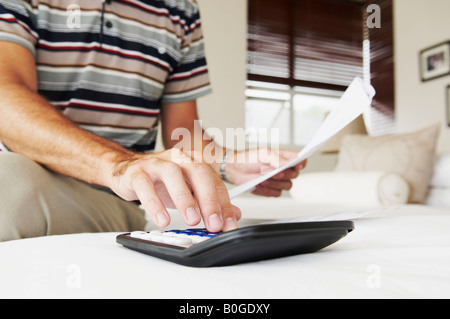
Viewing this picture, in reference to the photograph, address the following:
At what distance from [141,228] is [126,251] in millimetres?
411

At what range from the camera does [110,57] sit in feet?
2.98

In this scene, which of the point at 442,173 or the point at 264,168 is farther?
the point at 442,173

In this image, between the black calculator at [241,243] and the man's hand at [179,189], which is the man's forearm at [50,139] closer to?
the man's hand at [179,189]

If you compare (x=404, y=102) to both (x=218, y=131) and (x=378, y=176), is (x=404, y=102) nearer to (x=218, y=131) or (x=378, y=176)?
(x=218, y=131)

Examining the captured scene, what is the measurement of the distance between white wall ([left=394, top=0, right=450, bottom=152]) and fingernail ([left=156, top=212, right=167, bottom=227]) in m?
2.85

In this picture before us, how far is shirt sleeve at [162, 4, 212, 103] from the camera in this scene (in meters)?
1.09

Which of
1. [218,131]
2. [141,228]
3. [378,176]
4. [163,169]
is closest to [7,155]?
[163,169]

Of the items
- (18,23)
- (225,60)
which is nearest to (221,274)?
(18,23)

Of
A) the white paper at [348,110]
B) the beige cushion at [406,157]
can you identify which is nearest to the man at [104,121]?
the white paper at [348,110]

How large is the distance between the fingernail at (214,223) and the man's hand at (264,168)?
364 millimetres

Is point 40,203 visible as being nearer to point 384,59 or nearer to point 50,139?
point 50,139

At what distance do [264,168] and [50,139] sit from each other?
43cm

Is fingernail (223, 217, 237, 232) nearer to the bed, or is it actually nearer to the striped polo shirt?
the bed

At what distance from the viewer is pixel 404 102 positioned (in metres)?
3.17
